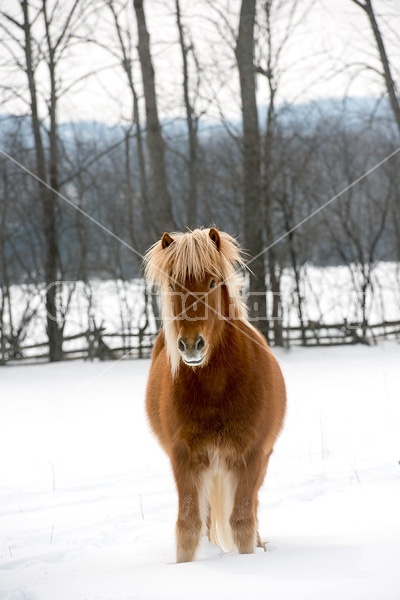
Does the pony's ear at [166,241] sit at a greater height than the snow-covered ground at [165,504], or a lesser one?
greater

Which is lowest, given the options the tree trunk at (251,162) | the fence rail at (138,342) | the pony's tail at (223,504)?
the fence rail at (138,342)

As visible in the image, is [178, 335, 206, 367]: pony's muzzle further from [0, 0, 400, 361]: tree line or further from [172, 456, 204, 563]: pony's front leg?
[0, 0, 400, 361]: tree line

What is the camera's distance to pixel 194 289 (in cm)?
331

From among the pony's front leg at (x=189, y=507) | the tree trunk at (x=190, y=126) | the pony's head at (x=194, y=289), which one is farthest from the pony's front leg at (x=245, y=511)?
the tree trunk at (x=190, y=126)

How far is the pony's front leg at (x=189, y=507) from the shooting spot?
10.8ft

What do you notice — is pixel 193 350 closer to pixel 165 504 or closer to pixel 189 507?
pixel 189 507

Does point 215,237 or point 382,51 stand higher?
point 382,51

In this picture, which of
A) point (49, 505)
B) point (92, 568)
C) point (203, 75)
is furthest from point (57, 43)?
point (92, 568)

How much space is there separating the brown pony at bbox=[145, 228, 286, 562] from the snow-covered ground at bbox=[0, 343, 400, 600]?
29cm

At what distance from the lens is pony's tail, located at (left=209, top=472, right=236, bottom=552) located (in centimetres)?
343

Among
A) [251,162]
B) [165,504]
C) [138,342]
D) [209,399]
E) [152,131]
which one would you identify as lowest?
[165,504]

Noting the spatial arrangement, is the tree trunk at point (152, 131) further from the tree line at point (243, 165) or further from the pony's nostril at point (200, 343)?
the pony's nostril at point (200, 343)

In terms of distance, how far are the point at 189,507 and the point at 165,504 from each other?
1.63 meters

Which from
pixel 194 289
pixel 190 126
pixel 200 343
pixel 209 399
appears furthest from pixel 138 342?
pixel 200 343
